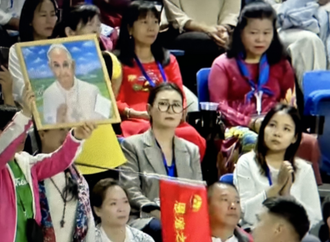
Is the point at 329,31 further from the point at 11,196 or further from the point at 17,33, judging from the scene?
the point at 11,196

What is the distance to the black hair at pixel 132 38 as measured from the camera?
4.95 m

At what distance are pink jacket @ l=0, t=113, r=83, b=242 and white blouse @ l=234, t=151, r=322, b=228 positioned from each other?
3.20ft

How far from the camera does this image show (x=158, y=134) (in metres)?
4.44

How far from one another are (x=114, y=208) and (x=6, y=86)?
85 cm

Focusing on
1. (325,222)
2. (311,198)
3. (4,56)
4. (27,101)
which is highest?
(4,56)

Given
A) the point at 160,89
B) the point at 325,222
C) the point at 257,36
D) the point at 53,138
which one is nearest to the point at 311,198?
the point at 325,222

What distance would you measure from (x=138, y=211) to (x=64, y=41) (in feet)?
2.94

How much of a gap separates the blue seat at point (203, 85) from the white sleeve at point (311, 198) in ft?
2.97

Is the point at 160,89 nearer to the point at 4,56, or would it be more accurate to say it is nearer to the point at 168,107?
the point at 168,107

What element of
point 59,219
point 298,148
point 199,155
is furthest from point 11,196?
point 298,148

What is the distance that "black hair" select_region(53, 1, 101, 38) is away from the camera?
15.5ft

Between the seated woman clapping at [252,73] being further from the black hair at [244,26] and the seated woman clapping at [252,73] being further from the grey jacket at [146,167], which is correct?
the grey jacket at [146,167]

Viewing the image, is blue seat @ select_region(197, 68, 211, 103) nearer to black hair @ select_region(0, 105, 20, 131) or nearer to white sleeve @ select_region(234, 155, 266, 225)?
white sleeve @ select_region(234, 155, 266, 225)

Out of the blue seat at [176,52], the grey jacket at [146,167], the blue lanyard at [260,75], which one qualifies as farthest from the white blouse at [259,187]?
the blue seat at [176,52]
